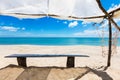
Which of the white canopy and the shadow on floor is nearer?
the shadow on floor

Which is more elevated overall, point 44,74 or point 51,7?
point 51,7

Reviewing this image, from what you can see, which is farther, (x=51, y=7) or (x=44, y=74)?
(x=51, y=7)

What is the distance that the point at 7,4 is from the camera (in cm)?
548

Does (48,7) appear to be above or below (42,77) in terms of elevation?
above

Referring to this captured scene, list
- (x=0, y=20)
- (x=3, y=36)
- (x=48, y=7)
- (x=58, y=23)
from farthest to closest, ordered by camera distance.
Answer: (x=3, y=36) < (x=58, y=23) < (x=0, y=20) < (x=48, y=7)

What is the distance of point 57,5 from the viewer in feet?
18.9

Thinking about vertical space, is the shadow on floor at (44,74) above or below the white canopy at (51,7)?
below

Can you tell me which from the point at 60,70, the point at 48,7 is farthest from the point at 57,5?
the point at 60,70

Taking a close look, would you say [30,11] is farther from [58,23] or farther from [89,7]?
[58,23]

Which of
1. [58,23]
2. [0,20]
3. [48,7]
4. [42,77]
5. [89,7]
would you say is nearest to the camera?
[42,77]

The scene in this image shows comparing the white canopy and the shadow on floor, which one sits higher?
the white canopy

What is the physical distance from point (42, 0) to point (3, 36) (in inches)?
2584

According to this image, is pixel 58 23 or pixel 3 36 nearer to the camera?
pixel 58 23

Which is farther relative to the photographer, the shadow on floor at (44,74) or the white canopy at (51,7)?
the white canopy at (51,7)
